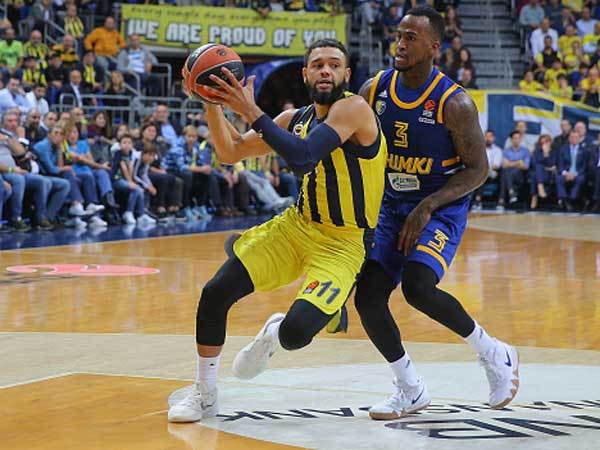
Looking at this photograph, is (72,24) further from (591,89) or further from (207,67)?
(207,67)

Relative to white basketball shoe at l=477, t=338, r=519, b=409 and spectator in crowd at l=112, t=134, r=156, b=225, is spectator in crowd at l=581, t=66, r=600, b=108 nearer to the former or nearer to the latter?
spectator in crowd at l=112, t=134, r=156, b=225

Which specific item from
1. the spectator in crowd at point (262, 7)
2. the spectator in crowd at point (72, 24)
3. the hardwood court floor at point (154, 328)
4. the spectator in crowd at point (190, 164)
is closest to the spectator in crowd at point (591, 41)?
the spectator in crowd at point (262, 7)

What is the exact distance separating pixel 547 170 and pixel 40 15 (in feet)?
30.9

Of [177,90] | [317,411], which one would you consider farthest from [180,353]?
[177,90]

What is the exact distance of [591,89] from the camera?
73.8 ft

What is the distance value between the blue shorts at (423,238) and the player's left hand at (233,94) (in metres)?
1.11

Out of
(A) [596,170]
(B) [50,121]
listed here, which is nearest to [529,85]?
(A) [596,170]

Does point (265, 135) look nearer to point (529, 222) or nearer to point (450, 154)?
point (450, 154)

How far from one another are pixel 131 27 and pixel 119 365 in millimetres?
16099

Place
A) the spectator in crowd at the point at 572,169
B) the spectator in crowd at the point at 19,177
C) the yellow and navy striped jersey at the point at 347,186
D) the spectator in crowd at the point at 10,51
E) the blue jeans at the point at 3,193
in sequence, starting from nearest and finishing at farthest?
the yellow and navy striped jersey at the point at 347,186, the blue jeans at the point at 3,193, the spectator in crowd at the point at 19,177, the spectator in crowd at the point at 10,51, the spectator in crowd at the point at 572,169

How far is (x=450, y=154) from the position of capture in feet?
19.3

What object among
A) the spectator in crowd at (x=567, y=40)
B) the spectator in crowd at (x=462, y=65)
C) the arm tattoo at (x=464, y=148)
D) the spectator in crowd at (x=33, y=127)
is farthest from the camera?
the spectator in crowd at (x=567, y=40)

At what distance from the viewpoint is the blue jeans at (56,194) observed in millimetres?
15906

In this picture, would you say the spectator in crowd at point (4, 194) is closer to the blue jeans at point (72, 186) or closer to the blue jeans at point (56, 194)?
the blue jeans at point (56, 194)
